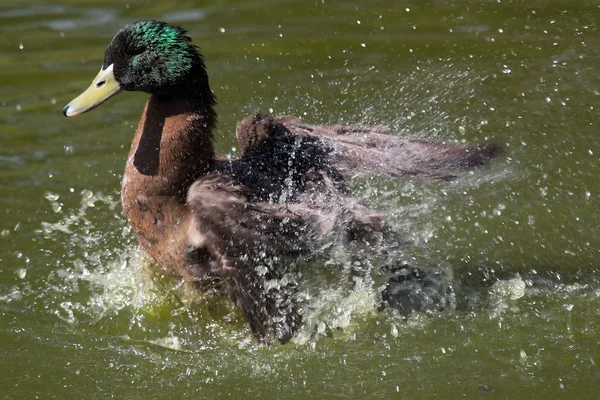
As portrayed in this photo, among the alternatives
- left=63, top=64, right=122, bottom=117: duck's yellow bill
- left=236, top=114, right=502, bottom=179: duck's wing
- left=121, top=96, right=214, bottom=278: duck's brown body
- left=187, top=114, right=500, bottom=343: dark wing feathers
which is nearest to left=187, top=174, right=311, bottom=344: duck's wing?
left=187, top=114, right=500, bottom=343: dark wing feathers

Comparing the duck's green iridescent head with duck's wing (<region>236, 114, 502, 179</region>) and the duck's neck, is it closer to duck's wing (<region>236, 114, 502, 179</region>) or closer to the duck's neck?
the duck's neck

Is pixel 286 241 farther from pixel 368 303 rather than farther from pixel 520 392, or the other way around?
pixel 520 392

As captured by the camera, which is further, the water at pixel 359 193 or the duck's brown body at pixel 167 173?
the duck's brown body at pixel 167 173

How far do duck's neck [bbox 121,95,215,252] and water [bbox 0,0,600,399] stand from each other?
44cm

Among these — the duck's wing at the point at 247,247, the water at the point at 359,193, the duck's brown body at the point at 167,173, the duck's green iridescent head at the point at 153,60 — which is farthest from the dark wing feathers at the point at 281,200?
the duck's green iridescent head at the point at 153,60

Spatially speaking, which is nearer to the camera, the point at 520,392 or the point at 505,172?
the point at 520,392

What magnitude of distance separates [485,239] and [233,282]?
1.98 metres

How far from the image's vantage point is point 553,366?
5141mm

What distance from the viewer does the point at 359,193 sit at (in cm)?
632

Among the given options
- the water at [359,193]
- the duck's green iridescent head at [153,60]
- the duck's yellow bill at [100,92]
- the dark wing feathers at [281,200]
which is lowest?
the water at [359,193]

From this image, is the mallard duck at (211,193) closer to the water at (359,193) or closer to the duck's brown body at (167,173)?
the duck's brown body at (167,173)

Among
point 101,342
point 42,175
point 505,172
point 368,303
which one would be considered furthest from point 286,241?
point 42,175

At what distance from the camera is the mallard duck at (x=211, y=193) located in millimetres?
5320

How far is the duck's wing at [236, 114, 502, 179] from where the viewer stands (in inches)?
233
